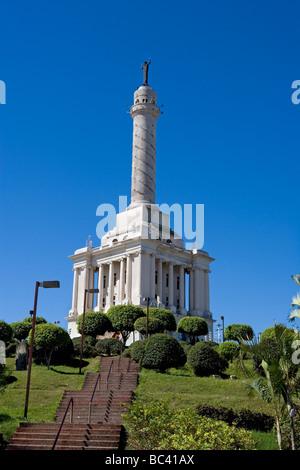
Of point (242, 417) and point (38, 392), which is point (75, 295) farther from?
point (242, 417)

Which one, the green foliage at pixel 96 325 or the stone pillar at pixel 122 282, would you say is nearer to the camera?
the green foliage at pixel 96 325

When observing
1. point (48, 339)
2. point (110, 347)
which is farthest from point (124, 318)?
point (48, 339)

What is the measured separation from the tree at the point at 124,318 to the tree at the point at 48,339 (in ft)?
36.7

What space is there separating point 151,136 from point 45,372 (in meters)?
40.5

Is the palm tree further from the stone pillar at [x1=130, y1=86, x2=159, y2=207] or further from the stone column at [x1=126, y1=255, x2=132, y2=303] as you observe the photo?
the stone pillar at [x1=130, y1=86, x2=159, y2=207]

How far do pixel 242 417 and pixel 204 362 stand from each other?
449 inches

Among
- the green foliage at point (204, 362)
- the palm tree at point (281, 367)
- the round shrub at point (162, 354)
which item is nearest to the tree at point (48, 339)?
the round shrub at point (162, 354)

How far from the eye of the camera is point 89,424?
19.6 metres

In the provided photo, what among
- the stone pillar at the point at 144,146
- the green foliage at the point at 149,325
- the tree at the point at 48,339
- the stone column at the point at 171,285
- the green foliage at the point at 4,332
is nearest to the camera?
the tree at the point at 48,339

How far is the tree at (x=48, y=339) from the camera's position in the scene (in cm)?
3666

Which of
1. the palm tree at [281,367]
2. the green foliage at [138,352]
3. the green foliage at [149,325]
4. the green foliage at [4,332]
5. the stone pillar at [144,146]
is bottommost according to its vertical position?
the palm tree at [281,367]

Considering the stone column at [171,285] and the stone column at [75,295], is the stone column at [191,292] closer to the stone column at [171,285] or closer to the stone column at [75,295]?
the stone column at [171,285]
